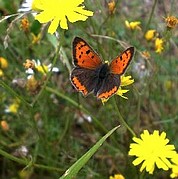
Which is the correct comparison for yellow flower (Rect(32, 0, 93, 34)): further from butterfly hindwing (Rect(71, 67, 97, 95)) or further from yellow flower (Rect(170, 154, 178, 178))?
yellow flower (Rect(170, 154, 178, 178))

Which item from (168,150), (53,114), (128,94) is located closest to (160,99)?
(128,94)

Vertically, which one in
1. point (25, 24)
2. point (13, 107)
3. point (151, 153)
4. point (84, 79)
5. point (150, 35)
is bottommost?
point (13, 107)

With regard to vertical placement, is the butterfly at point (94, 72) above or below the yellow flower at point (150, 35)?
above

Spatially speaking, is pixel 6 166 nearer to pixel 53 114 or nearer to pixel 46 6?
pixel 53 114

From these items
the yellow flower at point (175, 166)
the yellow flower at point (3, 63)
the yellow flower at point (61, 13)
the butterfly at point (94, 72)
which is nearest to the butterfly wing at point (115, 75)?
the butterfly at point (94, 72)

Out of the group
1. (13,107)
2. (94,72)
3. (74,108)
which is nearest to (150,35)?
(74,108)

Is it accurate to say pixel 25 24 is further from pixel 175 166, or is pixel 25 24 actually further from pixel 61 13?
pixel 175 166

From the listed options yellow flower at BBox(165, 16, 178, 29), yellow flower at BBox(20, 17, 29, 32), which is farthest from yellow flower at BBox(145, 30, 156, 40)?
yellow flower at BBox(20, 17, 29, 32)

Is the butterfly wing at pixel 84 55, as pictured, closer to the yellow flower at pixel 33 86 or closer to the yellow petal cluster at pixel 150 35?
the yellow flower at pixel 33 86
